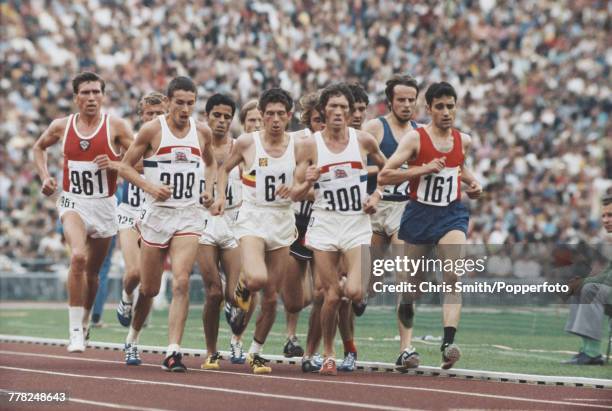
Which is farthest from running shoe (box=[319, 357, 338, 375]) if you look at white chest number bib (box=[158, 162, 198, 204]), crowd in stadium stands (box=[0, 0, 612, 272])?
crowd in stadium stands (box=[0, 0, 612, 272])

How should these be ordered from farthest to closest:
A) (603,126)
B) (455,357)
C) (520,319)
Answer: (603,126), (520,319), (455,357)

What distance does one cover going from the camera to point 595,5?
115 ft

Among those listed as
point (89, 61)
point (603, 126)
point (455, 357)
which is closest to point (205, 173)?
point (455, 357)

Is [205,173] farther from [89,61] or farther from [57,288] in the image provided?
[89,61]

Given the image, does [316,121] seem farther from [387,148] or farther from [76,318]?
[76,318]

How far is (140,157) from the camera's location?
13.4 meters

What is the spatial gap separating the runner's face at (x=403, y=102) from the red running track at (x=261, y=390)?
268 cm

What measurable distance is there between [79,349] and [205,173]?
6.58 ft

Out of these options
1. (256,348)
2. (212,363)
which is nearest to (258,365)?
(256,348)

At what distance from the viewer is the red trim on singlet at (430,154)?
13.6 m

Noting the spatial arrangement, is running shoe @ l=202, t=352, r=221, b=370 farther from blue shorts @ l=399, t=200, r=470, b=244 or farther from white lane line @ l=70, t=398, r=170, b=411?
white lane line @ l=70, t=398, r=170, b=411

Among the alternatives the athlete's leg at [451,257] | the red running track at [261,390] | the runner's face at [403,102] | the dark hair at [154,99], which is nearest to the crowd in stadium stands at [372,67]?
the dark hair at [154,99]

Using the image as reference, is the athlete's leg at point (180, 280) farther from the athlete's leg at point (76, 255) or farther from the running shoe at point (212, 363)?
the athlete's leg at point (76, 255)

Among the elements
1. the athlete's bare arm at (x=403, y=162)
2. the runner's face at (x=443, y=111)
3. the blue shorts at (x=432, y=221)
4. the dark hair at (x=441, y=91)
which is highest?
the dark hair at (x=441, y=91)
